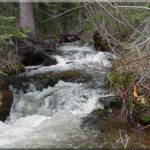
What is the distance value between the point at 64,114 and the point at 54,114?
0.25 metres

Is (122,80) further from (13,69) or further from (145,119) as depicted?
(13,69)

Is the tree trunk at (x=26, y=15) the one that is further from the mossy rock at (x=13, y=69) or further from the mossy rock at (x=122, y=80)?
the mossy rock at (x=122, y=80)

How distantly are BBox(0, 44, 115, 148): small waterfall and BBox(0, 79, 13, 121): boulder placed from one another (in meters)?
0.13

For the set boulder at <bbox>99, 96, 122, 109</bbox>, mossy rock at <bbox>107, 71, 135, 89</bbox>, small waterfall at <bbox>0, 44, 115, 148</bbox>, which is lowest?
small waterfall at <bbox>0, 44, 115, 148</bbox>

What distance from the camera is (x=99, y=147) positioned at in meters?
6.78

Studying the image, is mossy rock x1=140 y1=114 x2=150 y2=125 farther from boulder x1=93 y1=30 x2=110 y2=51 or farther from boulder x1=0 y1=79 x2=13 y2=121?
boulder x1=93 y1=30 x2=110 y2=51

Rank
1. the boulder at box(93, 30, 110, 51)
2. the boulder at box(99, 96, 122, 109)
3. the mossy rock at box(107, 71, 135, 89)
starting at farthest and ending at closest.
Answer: the boulder at box(93, 30, 110, 51) < the boulder at box(99, 96, 122, 109) < the mossy rock at box(107, 71, 135, 89)

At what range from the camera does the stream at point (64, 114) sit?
7.09m

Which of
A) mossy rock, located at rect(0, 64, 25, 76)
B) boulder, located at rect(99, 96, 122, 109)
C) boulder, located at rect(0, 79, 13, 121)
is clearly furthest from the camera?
mossy rock, located at rect(0, 64, 25, 76)

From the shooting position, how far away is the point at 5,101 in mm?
9086

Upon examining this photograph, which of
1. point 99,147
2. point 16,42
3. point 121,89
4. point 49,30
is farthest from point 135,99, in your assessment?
point 49,30

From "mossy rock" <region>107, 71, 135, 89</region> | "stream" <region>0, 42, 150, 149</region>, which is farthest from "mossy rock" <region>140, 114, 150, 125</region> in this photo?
"mossy rock" <region>107, 71, 135, 89</region>

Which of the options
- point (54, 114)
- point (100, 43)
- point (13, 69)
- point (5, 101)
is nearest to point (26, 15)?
point (100, 43)

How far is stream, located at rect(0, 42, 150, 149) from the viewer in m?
7.09
